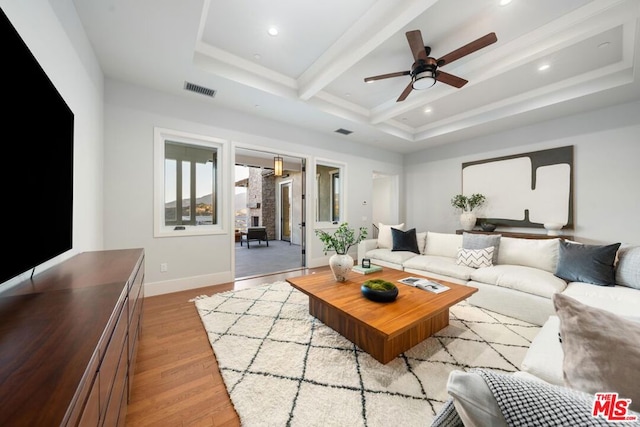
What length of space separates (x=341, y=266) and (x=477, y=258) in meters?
2.07

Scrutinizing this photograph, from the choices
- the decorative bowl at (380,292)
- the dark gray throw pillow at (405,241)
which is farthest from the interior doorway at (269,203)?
the decorative bowl at (380,292)

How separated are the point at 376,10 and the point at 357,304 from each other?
8.65 ft

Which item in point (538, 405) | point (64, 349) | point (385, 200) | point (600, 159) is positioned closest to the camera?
point (538, 405)

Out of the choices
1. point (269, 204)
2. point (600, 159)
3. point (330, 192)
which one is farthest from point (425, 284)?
point (269, 204)

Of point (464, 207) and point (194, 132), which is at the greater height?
point (194, 132)

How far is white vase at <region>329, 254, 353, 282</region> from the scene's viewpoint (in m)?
2.44

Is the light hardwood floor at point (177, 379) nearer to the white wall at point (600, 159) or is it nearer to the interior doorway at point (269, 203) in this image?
the interior doorway at point (269, 203)

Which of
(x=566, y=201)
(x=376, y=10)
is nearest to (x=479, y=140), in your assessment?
(x=566, y=201)

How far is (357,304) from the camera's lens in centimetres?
192

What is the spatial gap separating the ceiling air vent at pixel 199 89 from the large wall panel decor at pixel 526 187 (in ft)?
17.3

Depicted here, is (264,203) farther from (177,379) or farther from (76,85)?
(177,379)

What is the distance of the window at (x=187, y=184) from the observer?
11.0 feet

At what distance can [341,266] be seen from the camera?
8.02ft

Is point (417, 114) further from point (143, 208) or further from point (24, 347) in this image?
point (24, 347)
